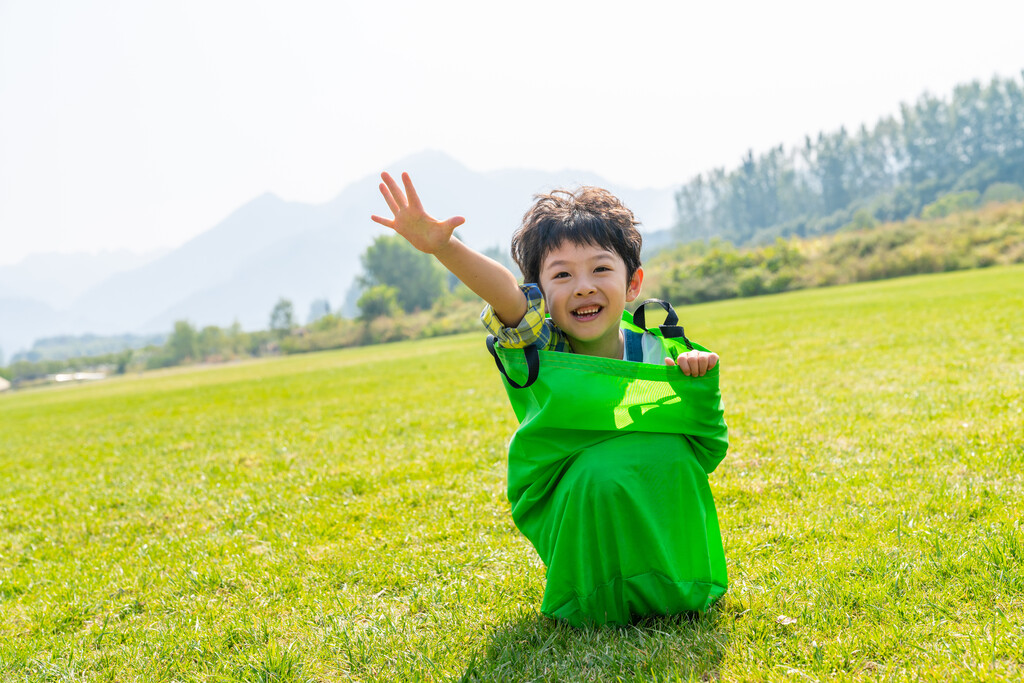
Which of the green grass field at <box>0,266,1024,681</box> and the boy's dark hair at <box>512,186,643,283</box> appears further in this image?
the boy's dark hair at <box>512,186,643,283</box>

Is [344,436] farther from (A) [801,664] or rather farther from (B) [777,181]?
(B) [777,181]

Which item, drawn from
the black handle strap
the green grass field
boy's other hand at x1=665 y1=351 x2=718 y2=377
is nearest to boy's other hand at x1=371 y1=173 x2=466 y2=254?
the black handle strap

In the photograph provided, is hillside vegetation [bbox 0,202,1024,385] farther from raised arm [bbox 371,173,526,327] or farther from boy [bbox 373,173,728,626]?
raised arm [bbox 371,173,526,327]

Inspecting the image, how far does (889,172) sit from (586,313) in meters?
151

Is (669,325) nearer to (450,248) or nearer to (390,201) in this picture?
(450,248)

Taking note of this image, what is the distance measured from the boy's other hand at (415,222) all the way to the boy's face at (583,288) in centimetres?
50

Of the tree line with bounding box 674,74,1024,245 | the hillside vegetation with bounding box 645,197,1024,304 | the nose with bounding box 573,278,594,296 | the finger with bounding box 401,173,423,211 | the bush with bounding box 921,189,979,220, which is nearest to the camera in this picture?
the finger with bounding box 401,173,423,211

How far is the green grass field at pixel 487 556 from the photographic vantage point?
8.37ft

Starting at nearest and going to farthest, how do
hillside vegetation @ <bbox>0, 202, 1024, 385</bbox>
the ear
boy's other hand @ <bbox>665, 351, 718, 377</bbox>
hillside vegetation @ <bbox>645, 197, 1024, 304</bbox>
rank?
boy's other hand @ <bbox>665, 351, 718, 377</bbox>
the ear
hillside vegetation @ <bbox>645, 197, 1024, 304</bbox>
hillside vegetation @ <bbox>0, 202, 1024, 385</bbox>

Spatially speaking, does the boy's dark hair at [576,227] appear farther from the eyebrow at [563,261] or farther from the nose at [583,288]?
the nose at [583,288]

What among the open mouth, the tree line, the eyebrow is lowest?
the open mouth

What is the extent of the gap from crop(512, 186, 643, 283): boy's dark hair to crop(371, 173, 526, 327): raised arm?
346 millimetres

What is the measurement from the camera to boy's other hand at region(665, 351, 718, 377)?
2.60 meters

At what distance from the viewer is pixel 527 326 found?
263 centimetres
